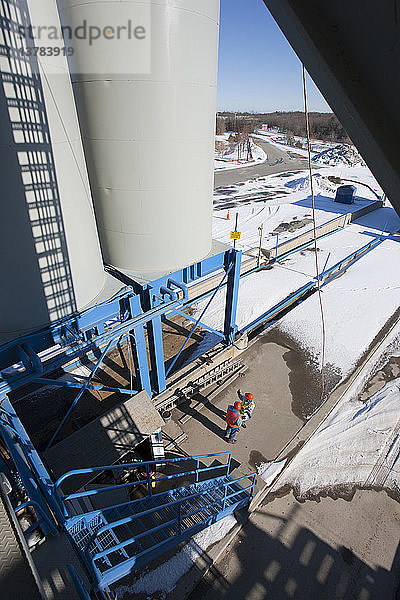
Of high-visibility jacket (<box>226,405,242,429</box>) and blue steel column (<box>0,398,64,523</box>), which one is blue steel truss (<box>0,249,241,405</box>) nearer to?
blue steel column (<box>0,398,64,523</box>)

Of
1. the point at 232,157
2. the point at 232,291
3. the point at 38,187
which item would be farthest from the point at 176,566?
the point at 232,157

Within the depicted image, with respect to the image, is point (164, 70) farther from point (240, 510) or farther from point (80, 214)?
point (240, 510)

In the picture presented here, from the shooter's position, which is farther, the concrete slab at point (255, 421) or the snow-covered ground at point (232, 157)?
the snow-covered ground at point (232, 157)

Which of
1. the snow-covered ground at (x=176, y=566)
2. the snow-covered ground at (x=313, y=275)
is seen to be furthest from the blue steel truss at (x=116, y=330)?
the snow-covered ground at (x=313, y=275)

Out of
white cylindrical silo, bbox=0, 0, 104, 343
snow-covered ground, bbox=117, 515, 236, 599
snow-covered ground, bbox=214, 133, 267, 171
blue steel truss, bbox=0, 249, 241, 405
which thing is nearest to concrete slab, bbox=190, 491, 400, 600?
snow-covered ground, bbox=117, 515, 236, 599

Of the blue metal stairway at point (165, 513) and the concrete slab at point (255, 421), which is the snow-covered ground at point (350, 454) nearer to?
the concrete slab at point (255, 421)

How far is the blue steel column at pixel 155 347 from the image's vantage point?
24.0 feet

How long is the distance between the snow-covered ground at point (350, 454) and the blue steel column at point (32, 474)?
15.8 ft

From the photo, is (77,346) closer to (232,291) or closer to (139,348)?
(139,348)

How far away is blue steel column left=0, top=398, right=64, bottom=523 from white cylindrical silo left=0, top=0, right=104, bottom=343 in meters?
1.72

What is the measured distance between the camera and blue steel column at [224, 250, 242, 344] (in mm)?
9094

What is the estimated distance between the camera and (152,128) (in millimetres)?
6301

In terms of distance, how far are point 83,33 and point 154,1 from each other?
4.33ft

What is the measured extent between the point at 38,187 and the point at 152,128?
8.33ft
